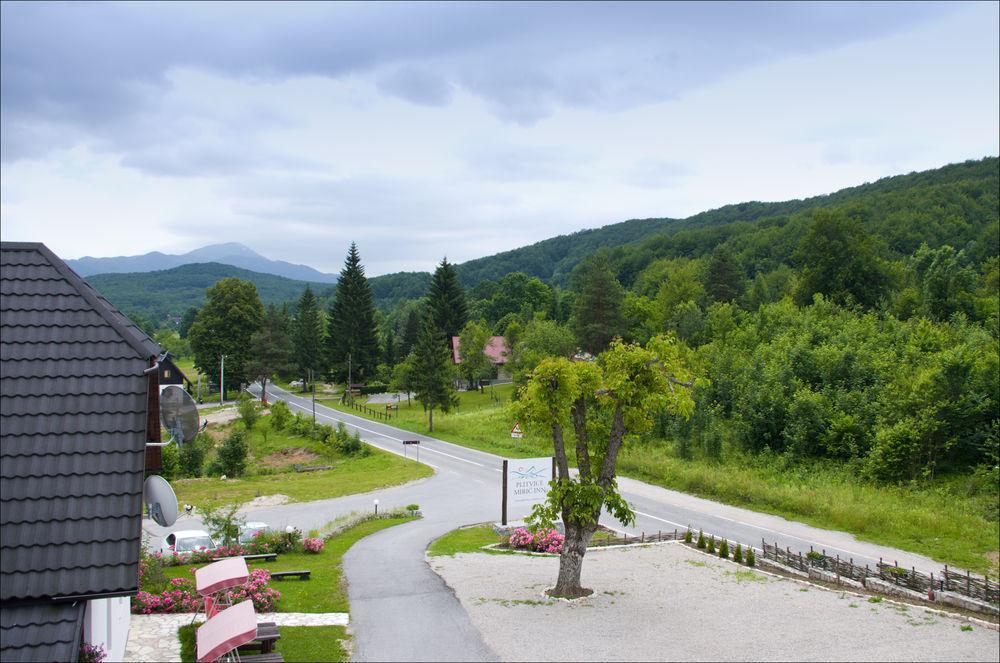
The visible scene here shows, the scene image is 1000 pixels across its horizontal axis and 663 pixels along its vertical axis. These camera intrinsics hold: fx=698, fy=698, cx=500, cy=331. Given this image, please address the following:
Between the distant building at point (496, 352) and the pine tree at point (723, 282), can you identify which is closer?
the pine tree at point (723, 282)

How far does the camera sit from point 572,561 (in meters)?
15.5

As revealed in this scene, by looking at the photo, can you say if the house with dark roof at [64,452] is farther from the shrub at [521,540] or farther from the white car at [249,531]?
the shrub at [521,540]

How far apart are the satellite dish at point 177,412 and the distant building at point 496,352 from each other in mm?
63912

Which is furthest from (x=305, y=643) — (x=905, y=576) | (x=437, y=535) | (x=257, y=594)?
(x=905, y=576)

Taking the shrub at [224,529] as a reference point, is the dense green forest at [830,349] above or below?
above

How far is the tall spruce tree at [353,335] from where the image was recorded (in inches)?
2965

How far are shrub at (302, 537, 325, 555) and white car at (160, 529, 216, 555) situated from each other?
2593mm

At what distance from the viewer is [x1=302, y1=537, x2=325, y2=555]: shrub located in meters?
20.6

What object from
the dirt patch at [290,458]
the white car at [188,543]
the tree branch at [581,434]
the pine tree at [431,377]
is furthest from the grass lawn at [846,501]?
the dirt patch at [290,458]

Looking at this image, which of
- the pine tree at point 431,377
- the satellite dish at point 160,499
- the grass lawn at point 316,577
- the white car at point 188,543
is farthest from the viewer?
the pine tree at point 431,377

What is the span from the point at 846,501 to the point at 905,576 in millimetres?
9830

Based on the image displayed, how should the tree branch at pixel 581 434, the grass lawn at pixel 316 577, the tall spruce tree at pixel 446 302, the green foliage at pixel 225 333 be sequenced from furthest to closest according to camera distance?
the tall spruce tree at pixel 446 302
the green foliage at pixel 225 333
the tree branch at pixel 581 434
the grass lawn at pixel 316 577

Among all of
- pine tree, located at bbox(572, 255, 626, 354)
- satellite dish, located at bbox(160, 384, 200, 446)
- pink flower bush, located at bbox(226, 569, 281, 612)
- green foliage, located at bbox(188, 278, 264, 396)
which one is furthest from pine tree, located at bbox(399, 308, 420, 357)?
satellite dish, located at bbox(160, 384, 200, 446)

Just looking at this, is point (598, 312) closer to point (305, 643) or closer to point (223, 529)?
point (223, 529)
